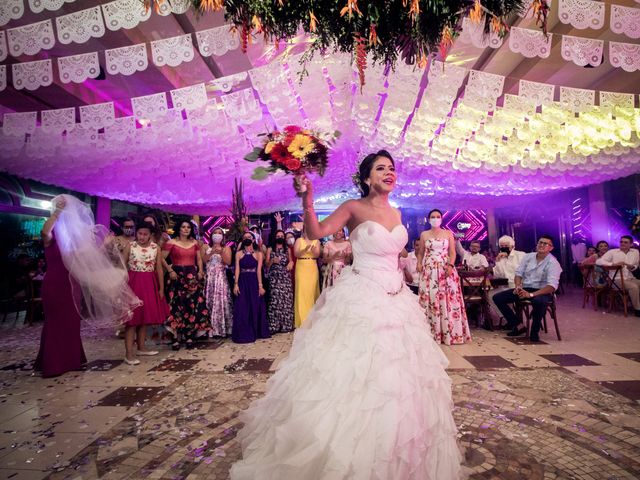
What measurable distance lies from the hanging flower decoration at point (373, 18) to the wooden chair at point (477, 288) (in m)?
4.42

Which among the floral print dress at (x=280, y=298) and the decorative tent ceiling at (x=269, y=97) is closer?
the decorative tent ceiling at (x=269, y=97)

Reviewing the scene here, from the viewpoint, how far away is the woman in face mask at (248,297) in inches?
209

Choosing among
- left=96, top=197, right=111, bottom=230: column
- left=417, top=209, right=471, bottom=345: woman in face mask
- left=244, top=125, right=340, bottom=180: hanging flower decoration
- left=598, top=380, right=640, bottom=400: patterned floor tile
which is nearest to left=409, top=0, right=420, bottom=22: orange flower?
left=244, top=125, right=340, bottom=180: hanging flower decoration

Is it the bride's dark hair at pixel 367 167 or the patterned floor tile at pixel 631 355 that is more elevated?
the bride's dark hair at pixel 367 167

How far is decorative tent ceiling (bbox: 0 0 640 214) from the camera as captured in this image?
371 cm

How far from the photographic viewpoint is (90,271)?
382cm

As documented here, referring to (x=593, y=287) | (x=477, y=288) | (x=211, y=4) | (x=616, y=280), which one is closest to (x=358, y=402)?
(x=211, y=4)

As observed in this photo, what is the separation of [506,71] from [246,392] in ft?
21.9

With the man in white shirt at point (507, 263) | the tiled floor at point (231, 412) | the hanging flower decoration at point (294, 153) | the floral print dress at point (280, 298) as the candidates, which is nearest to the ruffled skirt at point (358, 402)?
the tiled floor at point (231, 412)

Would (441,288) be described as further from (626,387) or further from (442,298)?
(626,387)

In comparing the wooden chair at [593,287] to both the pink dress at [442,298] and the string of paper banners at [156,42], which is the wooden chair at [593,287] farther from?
the string of paper banners at [156,42]

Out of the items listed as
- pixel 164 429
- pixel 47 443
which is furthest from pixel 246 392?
pixel 47 443

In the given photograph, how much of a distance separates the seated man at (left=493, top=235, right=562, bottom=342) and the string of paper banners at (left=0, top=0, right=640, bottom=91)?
243 cm

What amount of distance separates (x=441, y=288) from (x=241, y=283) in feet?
9.96
